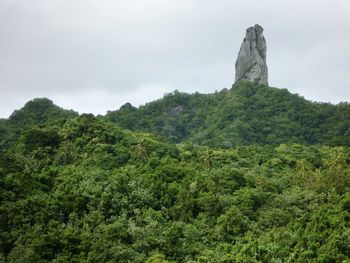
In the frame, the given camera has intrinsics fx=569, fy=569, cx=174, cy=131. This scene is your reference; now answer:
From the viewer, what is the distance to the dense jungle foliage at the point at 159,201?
39.8 meters

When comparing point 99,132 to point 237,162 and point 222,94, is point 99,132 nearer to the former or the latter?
point 237,162

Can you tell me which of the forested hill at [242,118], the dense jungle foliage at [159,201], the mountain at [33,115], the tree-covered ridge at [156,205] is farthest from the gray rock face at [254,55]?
the tree-covered ridge at [156,205]

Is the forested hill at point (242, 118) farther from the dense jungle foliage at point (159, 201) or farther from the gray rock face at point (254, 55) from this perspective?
the dense jungle foliage at point (159, 201)

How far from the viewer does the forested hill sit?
301 ft

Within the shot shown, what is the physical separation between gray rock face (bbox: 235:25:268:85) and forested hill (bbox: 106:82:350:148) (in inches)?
193

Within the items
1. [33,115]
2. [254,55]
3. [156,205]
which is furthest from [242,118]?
[156,205]

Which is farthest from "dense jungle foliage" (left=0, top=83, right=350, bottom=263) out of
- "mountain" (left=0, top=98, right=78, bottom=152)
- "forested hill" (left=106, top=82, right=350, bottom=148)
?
"forested hill" (left=106, top=82, right=350, bottom=148)

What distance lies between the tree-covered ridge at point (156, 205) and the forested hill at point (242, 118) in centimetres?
2869

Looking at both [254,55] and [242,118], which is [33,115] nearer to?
[242,118]

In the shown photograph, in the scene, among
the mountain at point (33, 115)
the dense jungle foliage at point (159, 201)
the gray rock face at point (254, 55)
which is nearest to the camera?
the dense jungle foliage at point (159, 201)

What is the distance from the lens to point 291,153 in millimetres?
68188

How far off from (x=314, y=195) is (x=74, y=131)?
91.5 ft

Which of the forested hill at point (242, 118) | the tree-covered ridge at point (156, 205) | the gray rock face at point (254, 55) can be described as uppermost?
the gray rock face at point (254, 55)

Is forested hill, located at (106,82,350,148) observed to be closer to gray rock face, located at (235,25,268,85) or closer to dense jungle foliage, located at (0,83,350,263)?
gray rock face, located at (235,25,268,85)
